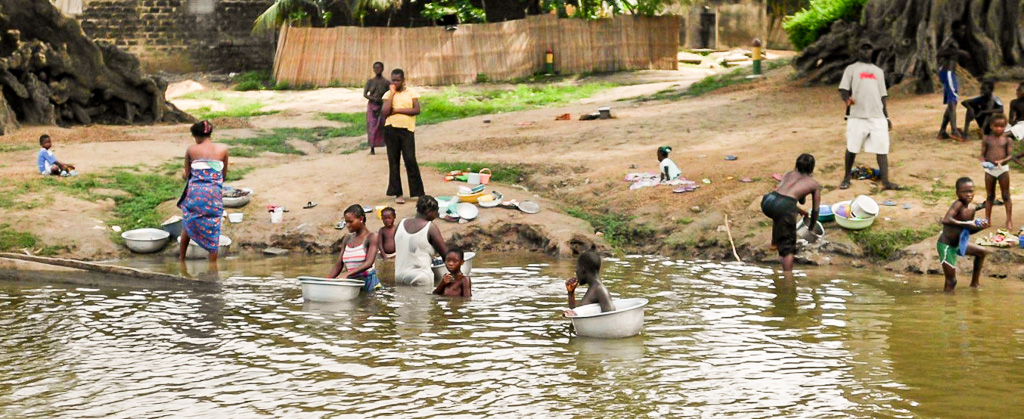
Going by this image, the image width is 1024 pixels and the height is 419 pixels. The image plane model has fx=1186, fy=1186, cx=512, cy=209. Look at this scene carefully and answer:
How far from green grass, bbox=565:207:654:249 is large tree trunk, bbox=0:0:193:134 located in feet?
37.9

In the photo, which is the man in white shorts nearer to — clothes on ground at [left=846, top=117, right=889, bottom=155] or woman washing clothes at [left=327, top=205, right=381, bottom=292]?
clothes on ground at [left=846, top=117, right=889, bottom=155]

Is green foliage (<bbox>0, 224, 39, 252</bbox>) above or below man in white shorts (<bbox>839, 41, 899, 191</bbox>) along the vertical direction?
below

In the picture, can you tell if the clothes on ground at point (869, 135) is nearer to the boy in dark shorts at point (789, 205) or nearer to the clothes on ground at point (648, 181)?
the clothes on ground at point (648, 181)

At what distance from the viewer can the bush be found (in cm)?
2338

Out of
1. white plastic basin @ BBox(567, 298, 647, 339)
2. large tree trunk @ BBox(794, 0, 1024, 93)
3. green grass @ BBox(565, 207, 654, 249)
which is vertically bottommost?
green grass @ BBox(565, 207, 654, 249)

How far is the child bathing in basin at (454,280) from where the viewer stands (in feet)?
34.6

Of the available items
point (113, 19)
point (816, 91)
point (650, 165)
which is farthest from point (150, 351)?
point (113, 19)

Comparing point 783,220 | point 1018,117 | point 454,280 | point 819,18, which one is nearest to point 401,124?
point 454,280

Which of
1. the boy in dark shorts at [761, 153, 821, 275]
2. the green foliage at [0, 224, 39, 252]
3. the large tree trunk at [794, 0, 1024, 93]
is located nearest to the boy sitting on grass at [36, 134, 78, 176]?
the green foliage at [0, 224, 39, 252]

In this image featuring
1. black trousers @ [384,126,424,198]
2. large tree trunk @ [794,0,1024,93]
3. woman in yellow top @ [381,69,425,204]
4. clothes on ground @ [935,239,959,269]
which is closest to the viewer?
clothes on ground @ [935,239,959,269]

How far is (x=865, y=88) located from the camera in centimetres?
1383

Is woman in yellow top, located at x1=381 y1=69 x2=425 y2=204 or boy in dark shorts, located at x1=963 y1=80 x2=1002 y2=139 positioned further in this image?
boy in dark shorts, located at x1=963 y1=80 x2=1002 y2=139

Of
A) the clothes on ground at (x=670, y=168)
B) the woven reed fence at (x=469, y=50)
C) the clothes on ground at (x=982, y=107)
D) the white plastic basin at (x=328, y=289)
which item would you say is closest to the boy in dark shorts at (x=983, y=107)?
the clothes on ground at (x=982, y=107)

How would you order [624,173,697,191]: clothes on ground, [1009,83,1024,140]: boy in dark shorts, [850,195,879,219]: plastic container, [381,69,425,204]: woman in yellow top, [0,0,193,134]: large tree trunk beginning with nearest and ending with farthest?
[850,195,879,219]: plastic container
[381,69,425,204]: woman in yellow top
[1009,83,1024,140]: boy in dark shorts
[624,173,697,191]: clothes on ground
[0,0,193,134]: large tree trunk
